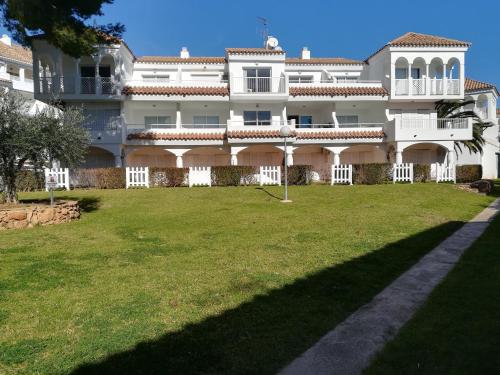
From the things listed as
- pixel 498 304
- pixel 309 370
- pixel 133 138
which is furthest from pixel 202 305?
pixel 133 138

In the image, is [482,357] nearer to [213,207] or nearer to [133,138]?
[213,207]

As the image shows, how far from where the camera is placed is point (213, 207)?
49.0 ft

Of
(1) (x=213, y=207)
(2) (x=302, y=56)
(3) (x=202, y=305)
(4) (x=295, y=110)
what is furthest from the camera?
(2) (x=302, y=56)

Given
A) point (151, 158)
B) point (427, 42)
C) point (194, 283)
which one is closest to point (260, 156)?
point (151, 158)

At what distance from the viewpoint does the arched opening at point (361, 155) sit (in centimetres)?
3094

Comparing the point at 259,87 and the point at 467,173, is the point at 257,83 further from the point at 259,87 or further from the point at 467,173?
the point at 467,173

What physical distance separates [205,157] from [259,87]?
22.0 ft

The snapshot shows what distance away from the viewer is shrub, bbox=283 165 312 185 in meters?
22.1

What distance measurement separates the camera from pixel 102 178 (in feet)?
70.5

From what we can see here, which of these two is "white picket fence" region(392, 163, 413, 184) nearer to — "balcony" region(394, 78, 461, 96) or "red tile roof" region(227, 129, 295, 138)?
"red tile roof" region(227, 129, 295, 138)

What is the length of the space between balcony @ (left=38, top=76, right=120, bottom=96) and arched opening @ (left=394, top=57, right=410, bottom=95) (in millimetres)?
20803

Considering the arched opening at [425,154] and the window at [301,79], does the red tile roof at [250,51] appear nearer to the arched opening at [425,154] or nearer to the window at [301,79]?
the window at [301,79]

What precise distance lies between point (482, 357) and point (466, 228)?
7786 mm

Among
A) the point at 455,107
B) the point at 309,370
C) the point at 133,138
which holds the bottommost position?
the point at 309,370
